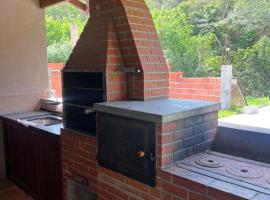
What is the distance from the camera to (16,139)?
329 centimetres

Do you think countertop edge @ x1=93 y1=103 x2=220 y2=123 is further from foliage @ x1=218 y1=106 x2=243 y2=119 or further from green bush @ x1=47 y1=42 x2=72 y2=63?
green bush @ x1=47 y1=42 x2=72 y2=63

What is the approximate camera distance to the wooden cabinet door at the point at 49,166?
2.60 metres

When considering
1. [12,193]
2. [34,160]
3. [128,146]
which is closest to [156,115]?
[128,146]

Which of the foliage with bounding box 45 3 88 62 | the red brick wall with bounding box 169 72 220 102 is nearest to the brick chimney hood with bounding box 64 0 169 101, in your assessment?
the red brick wall with bounding box 169 72 220 102

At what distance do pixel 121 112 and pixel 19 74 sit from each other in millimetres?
2343

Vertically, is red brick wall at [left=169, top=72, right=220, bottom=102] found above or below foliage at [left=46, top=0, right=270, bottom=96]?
below

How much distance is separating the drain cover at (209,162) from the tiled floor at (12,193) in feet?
7.24

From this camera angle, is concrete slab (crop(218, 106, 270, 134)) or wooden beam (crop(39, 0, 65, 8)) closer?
concrete slab (crop(218, 106, 270, 134))

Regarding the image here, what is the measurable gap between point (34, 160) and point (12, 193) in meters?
0.58

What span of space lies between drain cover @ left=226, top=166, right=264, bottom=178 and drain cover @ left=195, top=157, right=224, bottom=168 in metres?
0.08

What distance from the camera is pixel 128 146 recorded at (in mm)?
1740

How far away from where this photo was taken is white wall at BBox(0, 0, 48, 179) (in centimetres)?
345

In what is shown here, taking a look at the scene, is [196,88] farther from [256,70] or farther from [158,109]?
[158,109]

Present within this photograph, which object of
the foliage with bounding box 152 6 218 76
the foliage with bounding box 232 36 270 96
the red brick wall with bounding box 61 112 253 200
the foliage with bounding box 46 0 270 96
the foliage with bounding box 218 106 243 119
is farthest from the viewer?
the foliage with bounding box 152 6 218 76
